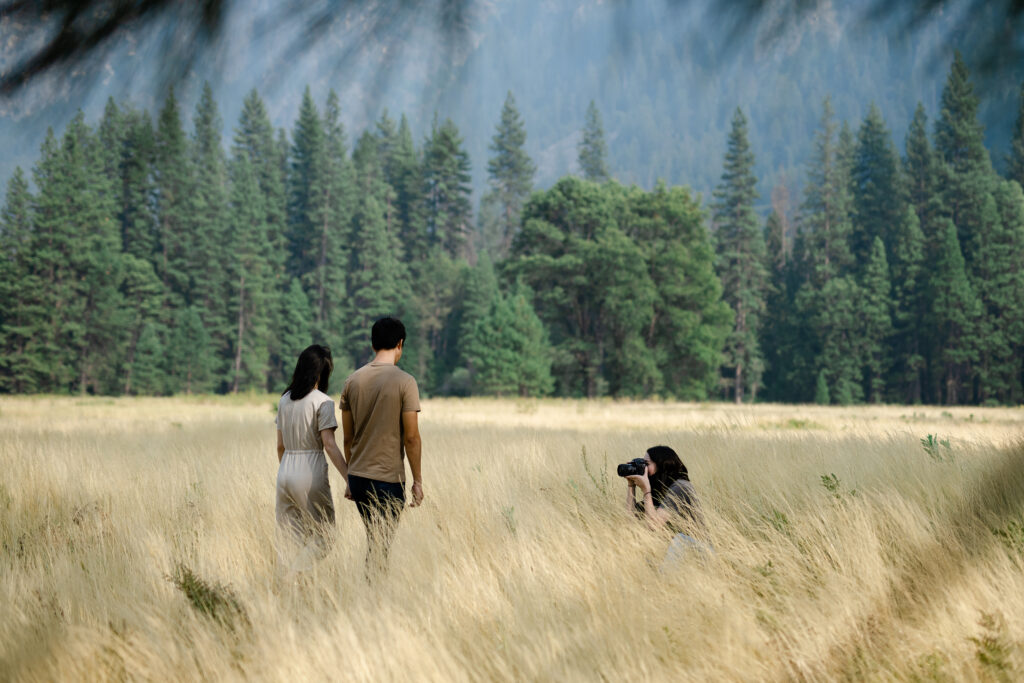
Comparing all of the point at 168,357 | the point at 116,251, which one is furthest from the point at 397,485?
the point at 116,251

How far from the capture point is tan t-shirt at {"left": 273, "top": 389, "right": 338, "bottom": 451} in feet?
14.6

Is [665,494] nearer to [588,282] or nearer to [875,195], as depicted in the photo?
[588,282]

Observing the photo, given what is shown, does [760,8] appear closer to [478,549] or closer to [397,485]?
[397,485]

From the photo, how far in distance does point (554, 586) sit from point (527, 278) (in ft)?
140

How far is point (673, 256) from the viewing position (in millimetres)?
45906

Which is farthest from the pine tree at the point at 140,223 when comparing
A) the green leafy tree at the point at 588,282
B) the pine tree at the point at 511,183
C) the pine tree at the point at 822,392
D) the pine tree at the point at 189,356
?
the pine tree at the point at 822,392

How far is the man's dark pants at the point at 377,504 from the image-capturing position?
4.50m

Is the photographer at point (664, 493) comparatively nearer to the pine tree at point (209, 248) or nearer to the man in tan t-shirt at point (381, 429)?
the man in tan t-shirt at point (381, 429)

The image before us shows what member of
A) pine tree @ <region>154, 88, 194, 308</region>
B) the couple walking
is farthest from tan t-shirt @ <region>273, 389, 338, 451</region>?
pine tree @ <region>154, 88, 194, 308</region>

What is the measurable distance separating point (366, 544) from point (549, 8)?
11.3 feet

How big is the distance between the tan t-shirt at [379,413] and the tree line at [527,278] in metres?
38.6

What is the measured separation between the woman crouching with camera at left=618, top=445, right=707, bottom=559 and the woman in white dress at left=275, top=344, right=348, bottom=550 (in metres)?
1.85

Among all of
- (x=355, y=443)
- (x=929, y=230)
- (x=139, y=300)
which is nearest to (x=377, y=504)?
(x=355, y=443)

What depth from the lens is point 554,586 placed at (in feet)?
13.5
